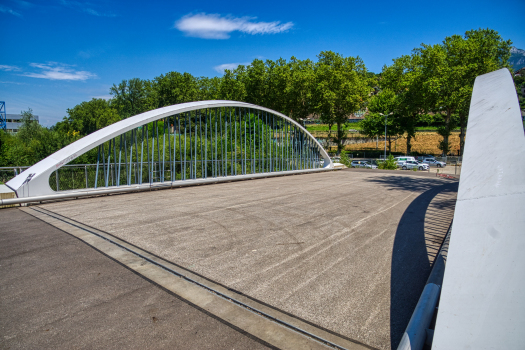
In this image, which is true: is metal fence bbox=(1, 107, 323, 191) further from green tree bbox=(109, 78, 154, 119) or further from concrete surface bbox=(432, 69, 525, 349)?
green tree bbox=(109, 78, 154, 119)

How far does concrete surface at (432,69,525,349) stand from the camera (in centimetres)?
284

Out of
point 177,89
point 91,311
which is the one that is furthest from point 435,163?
point 91,311

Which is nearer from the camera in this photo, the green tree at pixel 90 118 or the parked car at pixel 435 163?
the parked car at pixel 435 163

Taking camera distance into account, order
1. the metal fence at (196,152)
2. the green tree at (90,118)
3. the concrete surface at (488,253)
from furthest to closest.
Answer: the green tree at (90,118) → the metal fence at (196,152) → the concrete surface at (488,253)

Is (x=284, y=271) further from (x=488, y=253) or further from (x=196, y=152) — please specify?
(x=196, y=152)

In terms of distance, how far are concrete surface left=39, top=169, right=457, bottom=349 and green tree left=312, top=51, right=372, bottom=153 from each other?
32765 mm

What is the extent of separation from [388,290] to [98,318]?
13.7ft

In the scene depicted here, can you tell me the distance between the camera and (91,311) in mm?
4285

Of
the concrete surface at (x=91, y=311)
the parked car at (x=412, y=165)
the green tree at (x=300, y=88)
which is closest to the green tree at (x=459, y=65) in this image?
the parked car at (x=412, y=165)

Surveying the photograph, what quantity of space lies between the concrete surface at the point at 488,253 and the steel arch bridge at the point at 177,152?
13549 mm

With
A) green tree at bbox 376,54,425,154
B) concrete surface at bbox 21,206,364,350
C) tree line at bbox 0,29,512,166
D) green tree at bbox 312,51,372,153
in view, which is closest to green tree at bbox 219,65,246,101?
tree line at bbox 0,29,512,166

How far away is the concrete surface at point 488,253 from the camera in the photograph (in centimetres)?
284

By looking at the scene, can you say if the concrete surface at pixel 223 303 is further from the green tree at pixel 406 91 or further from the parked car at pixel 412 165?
the green tree at pixel 406 91

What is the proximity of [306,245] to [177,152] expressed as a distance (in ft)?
46.1
